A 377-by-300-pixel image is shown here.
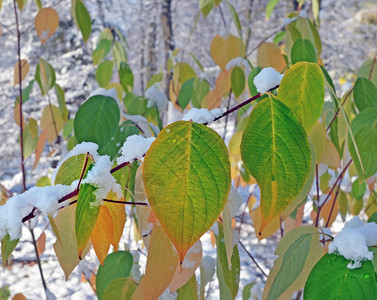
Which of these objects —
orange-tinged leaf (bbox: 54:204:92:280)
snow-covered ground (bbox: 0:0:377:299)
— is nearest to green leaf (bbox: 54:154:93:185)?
orange-tinged leaf (bbox: 54:204:92:280)

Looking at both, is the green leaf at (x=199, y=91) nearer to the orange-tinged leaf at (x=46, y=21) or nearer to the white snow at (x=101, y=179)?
the orange-tinged leaf at (x=46, y=21)

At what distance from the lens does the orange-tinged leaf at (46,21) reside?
0.85 meters

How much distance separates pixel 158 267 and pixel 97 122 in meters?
0.24

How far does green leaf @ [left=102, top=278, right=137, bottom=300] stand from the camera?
16.8 inches

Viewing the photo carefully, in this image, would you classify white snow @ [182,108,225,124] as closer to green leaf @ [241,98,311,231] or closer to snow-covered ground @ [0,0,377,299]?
green leaf @ [241,98,311,231]

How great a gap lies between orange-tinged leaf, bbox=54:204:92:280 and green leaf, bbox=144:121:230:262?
0.48ft

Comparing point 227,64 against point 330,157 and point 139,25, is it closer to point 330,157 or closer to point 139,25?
point 330,157

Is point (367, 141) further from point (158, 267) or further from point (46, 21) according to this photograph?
point (46, 21)

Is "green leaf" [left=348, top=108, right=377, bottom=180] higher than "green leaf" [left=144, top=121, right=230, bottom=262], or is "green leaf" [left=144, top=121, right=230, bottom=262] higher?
"green leaf" [left=348, top=108, right=377, bottom=180]

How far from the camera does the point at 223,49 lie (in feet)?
2.66

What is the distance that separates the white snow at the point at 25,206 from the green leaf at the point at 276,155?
0.15m

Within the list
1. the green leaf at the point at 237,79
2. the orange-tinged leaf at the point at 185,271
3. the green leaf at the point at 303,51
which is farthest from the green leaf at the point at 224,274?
the green leaf at the point at 237,79

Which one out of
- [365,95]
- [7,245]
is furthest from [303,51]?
[7,245]

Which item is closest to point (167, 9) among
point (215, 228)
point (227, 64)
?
point (227, 64)
